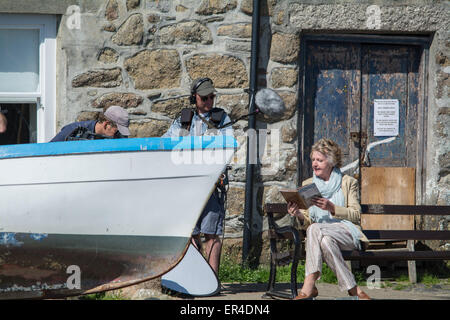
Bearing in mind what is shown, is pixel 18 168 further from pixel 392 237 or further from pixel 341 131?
pixel 341 131

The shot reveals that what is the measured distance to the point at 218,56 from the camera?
7.10 meters

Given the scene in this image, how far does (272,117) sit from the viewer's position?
23.6 ft

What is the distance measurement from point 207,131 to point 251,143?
100 centimetres

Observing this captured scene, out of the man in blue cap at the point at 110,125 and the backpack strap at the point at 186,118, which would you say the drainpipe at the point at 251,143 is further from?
the man in blue cap at the point at 110,125

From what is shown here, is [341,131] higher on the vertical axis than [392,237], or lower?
higher

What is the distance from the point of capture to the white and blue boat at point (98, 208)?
5109 millimetres

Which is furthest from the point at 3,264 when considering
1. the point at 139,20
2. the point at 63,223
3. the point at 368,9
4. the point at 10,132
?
the point at 368,9

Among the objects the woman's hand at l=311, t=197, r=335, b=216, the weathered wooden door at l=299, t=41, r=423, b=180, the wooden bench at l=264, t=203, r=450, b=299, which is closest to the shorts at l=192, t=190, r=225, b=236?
the wooden bench at l=264, t=203, r=450, b=299

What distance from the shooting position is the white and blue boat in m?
5.11

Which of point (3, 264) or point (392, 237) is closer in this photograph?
point (3, 264)

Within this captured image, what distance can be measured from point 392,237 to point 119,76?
2878 millimetres

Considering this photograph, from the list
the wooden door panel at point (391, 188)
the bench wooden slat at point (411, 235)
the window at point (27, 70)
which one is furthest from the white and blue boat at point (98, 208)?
the wooden door panel at point (391, 188)

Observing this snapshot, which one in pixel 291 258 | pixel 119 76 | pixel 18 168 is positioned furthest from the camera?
pixel 119 76

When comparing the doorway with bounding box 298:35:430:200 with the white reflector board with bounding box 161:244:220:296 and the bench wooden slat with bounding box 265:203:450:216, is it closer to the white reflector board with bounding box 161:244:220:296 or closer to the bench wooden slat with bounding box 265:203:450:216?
the bench wooden slat with bounding box 265:203:450:216
